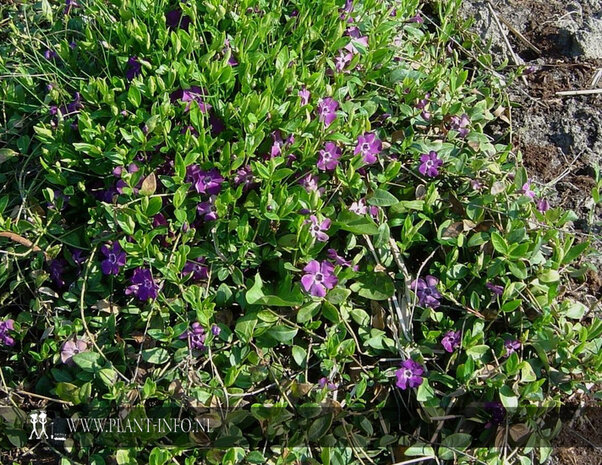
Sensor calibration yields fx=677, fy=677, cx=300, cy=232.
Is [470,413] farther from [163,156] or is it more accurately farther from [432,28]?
[432,28]

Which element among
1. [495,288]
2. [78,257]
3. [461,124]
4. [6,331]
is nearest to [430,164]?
[461,124]

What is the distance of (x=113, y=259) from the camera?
2195 mm

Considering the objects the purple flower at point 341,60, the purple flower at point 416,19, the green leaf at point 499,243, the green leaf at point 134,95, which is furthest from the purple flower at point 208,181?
the purple flower at point 416,19

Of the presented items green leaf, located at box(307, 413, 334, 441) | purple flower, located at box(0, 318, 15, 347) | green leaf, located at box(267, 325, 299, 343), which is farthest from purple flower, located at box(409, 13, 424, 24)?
purple flower, located at box(0, 318, 15, 347)

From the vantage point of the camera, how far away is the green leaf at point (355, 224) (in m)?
2.21

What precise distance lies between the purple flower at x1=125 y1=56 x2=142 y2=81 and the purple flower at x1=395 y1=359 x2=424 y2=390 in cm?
140

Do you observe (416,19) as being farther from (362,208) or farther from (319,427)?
(319,427)

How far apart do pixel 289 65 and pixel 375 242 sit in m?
0.77

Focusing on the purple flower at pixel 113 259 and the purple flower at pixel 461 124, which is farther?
the purple flower at pixel 461 124

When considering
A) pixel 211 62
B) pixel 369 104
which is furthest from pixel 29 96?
pixel 369 104

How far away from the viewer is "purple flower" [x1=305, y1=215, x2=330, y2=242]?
217 cm

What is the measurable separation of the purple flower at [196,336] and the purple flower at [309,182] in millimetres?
592

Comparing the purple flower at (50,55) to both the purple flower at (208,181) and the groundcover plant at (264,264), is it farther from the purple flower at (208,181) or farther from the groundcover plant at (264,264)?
the purple flower at (208,181)

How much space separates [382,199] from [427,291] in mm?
345
